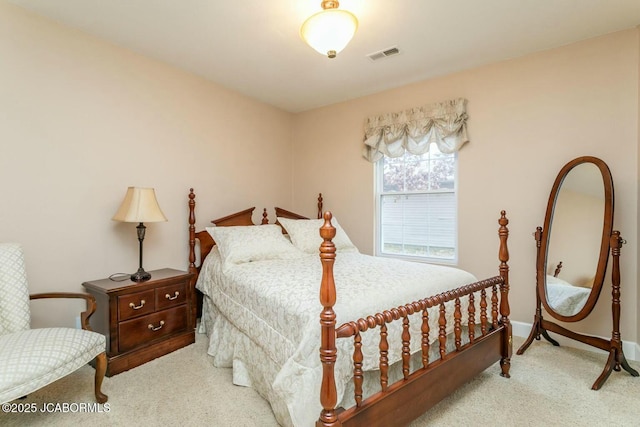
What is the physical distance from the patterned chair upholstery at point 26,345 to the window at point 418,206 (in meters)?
2.92

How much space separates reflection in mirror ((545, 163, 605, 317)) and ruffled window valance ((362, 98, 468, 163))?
101 centimetres

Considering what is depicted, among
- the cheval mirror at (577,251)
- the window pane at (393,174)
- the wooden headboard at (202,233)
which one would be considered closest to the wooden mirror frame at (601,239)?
the cheval mirror at (577,251)

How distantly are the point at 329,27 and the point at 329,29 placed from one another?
1 cm

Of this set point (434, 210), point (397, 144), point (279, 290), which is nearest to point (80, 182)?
point (279, 290)

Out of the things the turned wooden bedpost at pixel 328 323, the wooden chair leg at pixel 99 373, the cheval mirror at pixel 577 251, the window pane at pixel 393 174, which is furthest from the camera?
the window pane at pixel 393 174

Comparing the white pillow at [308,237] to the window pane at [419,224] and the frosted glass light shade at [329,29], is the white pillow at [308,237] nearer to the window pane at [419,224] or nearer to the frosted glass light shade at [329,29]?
the window pane at [419,224]

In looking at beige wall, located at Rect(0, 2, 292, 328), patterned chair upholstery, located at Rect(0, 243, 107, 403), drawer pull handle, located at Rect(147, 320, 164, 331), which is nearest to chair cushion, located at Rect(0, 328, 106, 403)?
patterned chair upholstery, located at Rect(0, 243, 107, 403)

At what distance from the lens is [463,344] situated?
222cm

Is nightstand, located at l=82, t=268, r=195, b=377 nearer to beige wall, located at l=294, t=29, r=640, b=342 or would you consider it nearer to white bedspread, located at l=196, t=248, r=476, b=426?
white bedspread, located at l=196, t=248, r=476, b=426

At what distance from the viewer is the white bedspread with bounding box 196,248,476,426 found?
1613mm

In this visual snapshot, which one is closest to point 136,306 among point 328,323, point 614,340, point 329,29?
point 328,323

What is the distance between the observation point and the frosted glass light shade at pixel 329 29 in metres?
1.96

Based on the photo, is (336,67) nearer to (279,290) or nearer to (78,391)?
(279,290)

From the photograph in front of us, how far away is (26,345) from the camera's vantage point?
66.7 inches
